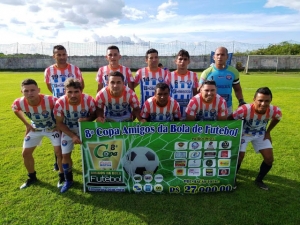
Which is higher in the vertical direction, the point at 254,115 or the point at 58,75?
the point at 58,75

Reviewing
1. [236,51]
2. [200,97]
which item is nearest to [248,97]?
[200,97]

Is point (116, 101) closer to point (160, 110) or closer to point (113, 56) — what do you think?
point (160, 110)

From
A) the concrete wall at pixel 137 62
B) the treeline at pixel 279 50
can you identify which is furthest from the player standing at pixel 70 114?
the treeline at pixel 279 50

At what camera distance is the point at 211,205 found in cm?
354

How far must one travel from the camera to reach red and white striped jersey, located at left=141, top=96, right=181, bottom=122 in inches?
157

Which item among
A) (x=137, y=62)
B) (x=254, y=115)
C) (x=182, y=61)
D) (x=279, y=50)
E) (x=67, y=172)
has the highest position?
(x=279, y=50)

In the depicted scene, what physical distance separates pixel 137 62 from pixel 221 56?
31078mm

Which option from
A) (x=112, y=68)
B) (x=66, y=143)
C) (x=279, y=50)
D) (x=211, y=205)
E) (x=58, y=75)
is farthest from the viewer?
(x=279, y=50)

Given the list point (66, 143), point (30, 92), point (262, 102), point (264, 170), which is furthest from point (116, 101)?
point (264, 170)

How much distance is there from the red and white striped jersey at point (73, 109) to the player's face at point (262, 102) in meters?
2.48

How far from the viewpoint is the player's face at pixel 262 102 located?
12.0 ft

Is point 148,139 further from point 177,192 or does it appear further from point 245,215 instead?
point 245,215

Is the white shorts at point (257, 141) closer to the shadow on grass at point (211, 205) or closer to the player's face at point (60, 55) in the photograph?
the shadow on grass at point (211, 205)

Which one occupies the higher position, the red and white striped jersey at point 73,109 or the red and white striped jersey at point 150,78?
the red and white striped jersey at point 150,78
